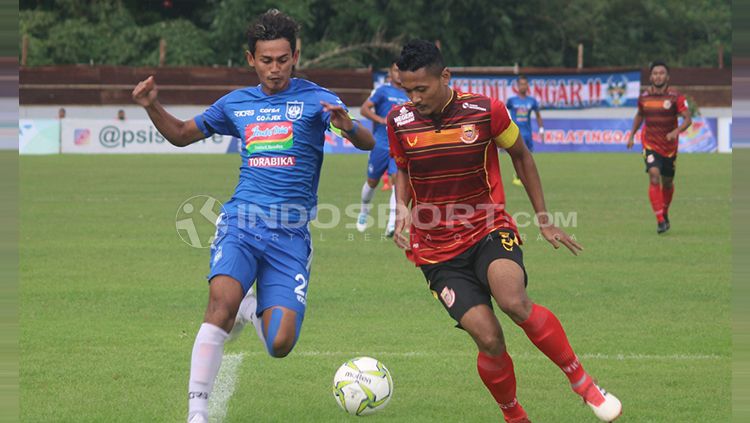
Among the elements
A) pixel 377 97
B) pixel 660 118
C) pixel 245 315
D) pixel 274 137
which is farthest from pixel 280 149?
pixel 660 118

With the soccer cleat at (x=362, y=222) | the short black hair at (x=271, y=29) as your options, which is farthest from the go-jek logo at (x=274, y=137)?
the soccer cleat at (x=362, y=222)

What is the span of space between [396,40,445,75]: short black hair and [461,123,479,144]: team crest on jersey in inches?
12.0

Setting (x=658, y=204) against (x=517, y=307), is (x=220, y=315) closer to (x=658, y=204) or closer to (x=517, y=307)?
(x=517, y=307)

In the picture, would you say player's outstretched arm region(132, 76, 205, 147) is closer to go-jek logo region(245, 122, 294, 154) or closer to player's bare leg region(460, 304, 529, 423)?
go-jek logo region(245, 122, 294, 154)

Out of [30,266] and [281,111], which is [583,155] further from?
[281,111]

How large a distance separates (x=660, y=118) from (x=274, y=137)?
1058cm

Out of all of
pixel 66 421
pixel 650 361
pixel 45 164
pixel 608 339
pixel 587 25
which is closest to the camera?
pixel 66 421

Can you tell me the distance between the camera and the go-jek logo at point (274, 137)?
5.46 metres

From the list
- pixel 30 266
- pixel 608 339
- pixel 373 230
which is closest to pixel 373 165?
pixel 373 230

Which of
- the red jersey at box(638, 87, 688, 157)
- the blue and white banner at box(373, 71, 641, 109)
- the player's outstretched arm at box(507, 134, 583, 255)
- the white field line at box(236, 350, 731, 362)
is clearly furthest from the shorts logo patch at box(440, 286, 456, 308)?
the blue and white banner at box(373, 71, 641, 109)

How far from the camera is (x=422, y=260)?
545cm

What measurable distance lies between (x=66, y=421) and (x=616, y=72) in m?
36.7

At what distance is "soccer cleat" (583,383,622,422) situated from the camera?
15.9 feet

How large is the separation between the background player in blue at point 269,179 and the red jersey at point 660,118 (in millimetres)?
10051
